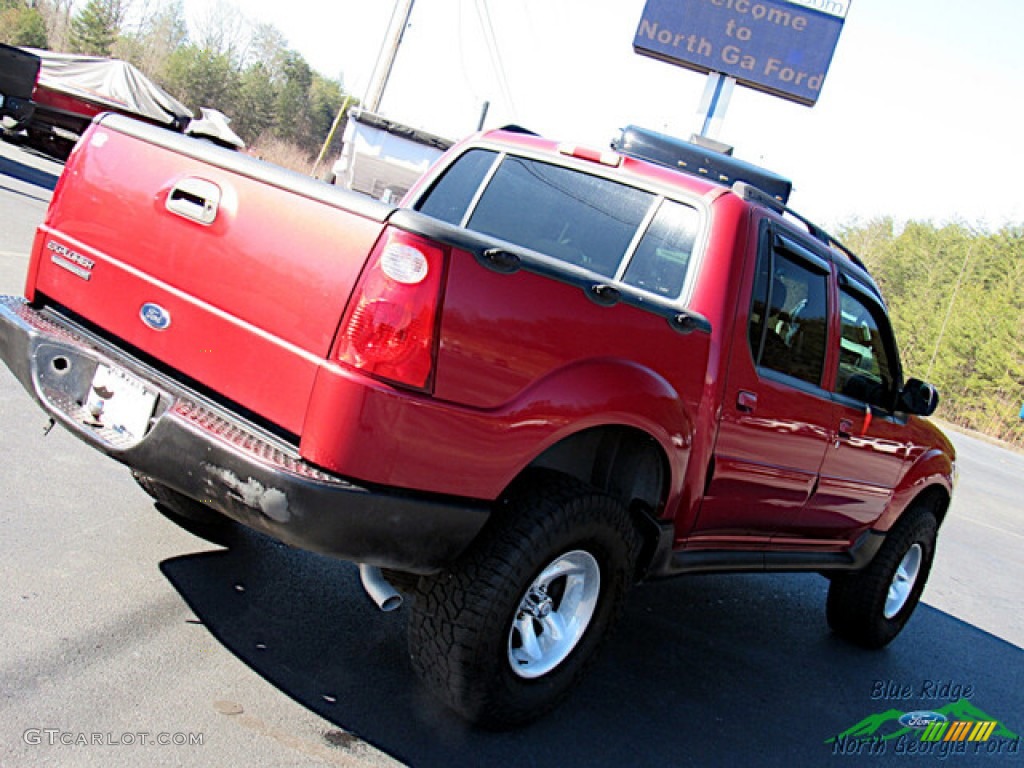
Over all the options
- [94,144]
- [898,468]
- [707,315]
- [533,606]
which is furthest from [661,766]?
[94,144]

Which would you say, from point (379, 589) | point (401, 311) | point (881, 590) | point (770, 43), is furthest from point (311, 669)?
point (770, 43)

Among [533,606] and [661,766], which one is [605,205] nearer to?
[533,606]

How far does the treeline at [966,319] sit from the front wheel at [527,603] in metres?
36.4

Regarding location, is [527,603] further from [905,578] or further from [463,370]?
[905,578]

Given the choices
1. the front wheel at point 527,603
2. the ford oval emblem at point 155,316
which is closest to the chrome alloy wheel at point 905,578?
the front wheel at point 527,603

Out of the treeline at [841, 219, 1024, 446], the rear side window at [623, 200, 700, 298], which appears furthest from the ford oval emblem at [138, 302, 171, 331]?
the treeline at [841, 219, 1024, 446]

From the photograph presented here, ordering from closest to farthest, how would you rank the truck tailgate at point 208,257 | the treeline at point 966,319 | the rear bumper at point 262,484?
the rear bumper at point 262,484 → the truck tailgate at point 208,257 → the treeline at point 966,319

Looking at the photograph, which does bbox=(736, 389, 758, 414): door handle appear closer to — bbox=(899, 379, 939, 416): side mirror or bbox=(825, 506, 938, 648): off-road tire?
bbox=(899, 379, 939, 416): side mirror

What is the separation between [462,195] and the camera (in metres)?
4.22

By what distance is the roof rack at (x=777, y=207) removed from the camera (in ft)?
12.2

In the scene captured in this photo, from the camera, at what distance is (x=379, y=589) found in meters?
2.83

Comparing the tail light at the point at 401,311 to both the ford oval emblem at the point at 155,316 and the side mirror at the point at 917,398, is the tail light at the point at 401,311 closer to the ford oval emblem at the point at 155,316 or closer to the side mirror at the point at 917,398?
the ford oval emblem at the point at 155,316

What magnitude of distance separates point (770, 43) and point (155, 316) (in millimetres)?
19012

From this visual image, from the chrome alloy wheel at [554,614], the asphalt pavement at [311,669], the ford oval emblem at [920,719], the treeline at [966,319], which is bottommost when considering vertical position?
the asphalt pavement at [311,669]
